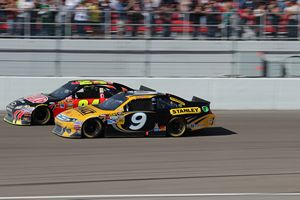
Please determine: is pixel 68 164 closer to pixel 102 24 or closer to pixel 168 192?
pixel 168 192

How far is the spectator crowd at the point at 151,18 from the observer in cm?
2056

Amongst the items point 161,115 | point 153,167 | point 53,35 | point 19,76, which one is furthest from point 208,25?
point 153,167

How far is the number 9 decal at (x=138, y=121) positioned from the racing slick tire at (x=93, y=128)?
2.21ft

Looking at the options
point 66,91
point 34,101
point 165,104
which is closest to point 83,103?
point 66,91

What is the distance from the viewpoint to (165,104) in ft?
47.4

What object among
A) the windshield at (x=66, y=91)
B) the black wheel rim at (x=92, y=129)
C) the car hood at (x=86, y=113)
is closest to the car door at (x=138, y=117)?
the car hood at (x=86, y=113)

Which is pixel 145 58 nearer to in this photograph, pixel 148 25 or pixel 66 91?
pixel 148 25

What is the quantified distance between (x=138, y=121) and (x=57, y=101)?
2.74 meters

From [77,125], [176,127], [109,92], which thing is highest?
[109,92]

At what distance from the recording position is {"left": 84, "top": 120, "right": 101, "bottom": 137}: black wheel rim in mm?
13828

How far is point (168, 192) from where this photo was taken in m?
8.84

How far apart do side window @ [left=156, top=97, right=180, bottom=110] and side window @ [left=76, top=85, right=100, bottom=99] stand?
7.67 ft

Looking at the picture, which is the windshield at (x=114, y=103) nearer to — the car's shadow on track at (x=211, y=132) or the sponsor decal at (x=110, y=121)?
the sponsor decal at (x=110, y=121)

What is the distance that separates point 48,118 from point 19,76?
4132mm
